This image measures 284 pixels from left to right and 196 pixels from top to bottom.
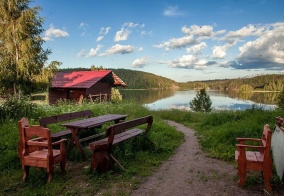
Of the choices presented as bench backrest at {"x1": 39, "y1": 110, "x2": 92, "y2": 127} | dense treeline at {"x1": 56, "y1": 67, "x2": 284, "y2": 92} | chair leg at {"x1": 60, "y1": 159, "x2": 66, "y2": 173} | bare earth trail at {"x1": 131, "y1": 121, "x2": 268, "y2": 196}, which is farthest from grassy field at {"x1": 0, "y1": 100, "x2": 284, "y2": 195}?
dense treeline at {"x1": 56, "y1": 67, "x2": 284, "y2": 92}

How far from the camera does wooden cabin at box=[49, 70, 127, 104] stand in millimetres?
25953

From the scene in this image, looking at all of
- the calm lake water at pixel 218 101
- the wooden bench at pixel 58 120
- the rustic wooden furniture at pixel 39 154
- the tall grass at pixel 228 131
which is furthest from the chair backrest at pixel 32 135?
the calm lake water at pixel 218 101

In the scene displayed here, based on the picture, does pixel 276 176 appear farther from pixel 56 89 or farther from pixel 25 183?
pixel 56 89

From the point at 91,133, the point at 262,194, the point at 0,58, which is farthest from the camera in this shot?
the point at 0,58

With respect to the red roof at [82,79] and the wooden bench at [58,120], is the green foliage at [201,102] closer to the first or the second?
the red roof at [82,79]

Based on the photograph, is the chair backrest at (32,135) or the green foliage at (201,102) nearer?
the chair backrest at (32,135)

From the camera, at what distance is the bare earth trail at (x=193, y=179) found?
14.8ft

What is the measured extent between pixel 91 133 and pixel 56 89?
844 inches

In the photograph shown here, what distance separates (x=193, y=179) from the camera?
512 cm

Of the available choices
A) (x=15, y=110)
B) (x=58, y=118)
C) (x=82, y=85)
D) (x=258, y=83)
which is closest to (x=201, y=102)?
(x=82, y=85)

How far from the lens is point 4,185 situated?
16.4ft

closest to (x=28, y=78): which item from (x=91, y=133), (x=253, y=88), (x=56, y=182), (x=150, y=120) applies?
(x=91, y=133)

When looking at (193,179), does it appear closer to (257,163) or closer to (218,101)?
(257,163)

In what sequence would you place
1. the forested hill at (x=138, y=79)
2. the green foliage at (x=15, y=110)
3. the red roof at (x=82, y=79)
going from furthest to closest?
the forested hill at (x=138, y=79), the red roof at (x=82, y=79), the green foliage at (x=15, y=110)
